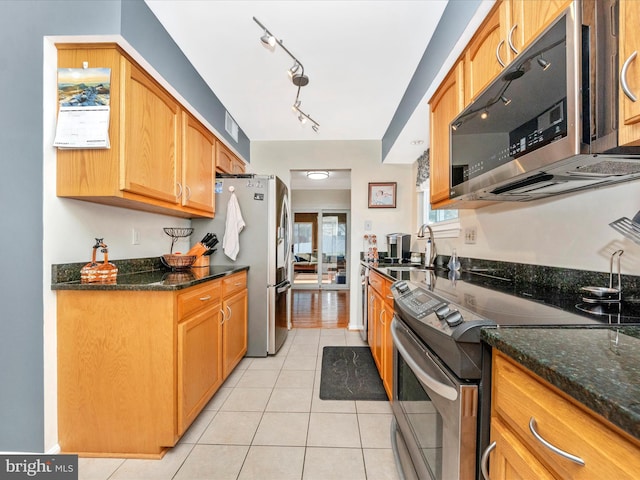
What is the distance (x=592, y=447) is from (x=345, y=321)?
3731mm

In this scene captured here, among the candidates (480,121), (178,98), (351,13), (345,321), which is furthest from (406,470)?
(345,321)

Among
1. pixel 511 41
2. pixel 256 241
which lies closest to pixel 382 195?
pixel 256 241

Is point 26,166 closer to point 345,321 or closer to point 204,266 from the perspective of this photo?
point 204,266

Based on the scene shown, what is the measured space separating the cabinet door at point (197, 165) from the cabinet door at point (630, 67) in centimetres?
232

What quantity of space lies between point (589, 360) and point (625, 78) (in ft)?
2.30

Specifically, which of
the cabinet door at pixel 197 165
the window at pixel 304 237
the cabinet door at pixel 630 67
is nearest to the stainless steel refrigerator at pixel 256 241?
the cabinet door at pixel 197 165

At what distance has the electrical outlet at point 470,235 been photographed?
2148 millimetres

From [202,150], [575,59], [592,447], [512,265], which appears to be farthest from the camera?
[202,150]

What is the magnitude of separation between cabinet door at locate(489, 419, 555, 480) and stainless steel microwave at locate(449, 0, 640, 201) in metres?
0.77

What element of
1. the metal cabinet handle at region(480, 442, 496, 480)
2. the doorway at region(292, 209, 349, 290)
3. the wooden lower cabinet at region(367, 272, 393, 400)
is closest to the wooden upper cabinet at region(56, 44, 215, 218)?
the wooden lower cabinet at region(367, 272, 393, 400)

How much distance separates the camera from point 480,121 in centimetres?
131

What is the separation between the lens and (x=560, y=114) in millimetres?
870

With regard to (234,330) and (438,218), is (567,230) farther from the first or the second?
(234,330)

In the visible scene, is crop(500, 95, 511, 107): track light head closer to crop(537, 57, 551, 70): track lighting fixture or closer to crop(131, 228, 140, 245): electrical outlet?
crop(537, 57, 551, 70): track lighting fixture
